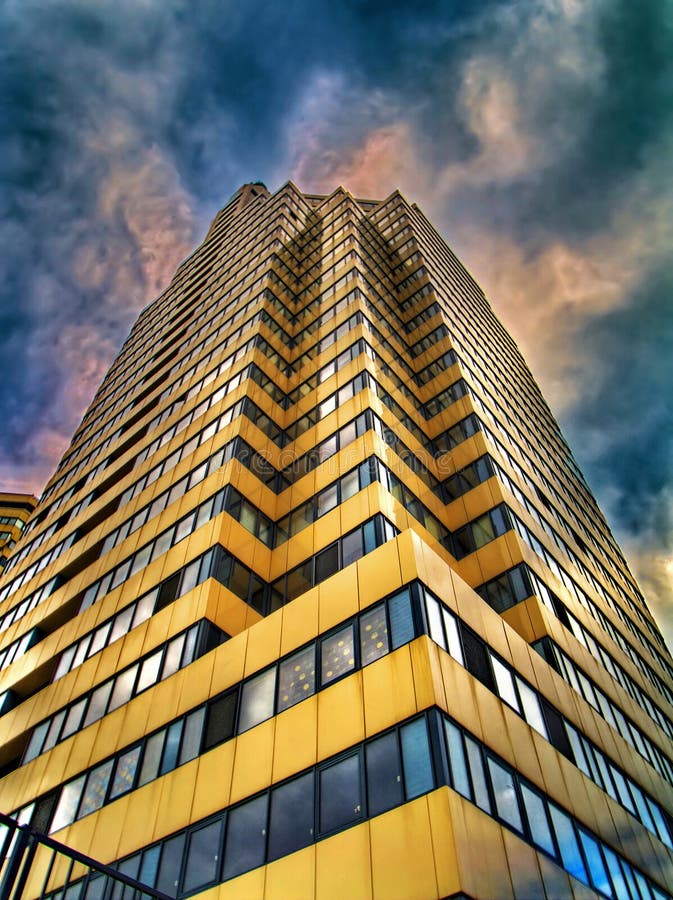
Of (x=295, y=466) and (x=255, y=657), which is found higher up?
(x=295, y=466)

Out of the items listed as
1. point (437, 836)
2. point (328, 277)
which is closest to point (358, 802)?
point (437, 836)

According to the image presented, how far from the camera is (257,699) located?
1805 cm

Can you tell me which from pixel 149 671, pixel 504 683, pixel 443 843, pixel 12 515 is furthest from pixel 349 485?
pixel 12 515

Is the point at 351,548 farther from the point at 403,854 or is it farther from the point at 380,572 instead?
the point at 403,854

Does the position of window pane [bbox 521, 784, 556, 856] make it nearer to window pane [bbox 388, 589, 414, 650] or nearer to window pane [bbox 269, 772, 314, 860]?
window pane [bbox 388, 589, 414, 650]

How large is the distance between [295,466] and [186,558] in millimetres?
7589

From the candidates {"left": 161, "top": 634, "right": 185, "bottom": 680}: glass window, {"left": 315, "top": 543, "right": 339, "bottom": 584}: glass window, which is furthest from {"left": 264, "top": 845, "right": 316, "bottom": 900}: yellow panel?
{"left": 315, "top": 543, "right": 339, "bottom": 584}: glass window

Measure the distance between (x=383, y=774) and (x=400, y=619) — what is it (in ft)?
12.9

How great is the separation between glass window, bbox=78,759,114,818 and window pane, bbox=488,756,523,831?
13.4 m

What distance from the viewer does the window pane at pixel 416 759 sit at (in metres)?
13.0

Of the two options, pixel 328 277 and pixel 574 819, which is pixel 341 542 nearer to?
pixel 574 819

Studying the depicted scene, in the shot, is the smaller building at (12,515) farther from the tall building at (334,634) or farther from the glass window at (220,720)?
the glass window at (220,720)

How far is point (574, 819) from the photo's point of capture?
1647cm

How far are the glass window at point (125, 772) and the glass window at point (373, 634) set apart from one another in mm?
9539
